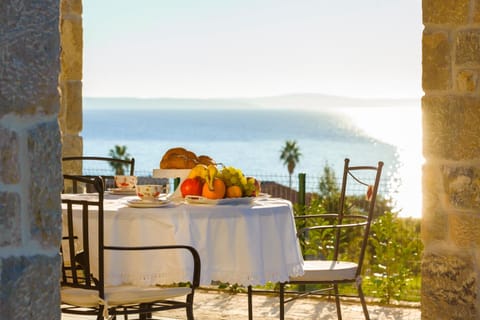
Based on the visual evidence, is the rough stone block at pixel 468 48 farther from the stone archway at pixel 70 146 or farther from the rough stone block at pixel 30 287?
the rough stone block at pixel 30 287

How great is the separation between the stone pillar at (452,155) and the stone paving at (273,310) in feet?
4.84

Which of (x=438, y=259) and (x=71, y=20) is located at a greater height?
(x=71, y=20)

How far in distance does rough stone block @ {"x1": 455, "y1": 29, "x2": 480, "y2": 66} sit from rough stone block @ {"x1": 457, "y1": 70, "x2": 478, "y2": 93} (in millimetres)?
42

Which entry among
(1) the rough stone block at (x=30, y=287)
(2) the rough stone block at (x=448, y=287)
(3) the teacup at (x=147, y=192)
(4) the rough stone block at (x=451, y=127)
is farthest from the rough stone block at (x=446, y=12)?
(1) the rough stone block at (x=30, y=287)

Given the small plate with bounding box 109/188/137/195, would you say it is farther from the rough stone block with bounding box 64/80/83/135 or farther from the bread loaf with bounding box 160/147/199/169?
the rough stone block with bounding box 64/80/83/135

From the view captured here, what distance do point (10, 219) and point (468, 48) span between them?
9.21 ft

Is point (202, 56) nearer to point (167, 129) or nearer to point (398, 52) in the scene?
point (398, 52)

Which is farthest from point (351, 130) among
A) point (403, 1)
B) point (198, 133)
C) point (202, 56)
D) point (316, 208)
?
point (316, 208)

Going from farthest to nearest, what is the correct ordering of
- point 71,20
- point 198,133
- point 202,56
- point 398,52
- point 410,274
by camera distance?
point 198,133 < point 202,56 < point 398,52 < point 410,274 < point 71,20

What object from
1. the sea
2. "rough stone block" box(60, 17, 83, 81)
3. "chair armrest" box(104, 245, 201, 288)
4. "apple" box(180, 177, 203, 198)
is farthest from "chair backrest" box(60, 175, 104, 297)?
the sea

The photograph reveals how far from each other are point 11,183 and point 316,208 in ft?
18.2

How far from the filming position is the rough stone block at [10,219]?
248cm

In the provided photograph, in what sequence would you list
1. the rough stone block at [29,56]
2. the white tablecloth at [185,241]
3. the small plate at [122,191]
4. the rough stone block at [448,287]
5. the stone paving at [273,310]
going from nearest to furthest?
the rough stone block at [29,56] → the white tablecloth at [185,241] → the rough stone block at [448,287] → the small plate at [122,191] → the stone paving at [273,310]

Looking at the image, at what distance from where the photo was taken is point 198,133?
143 m
